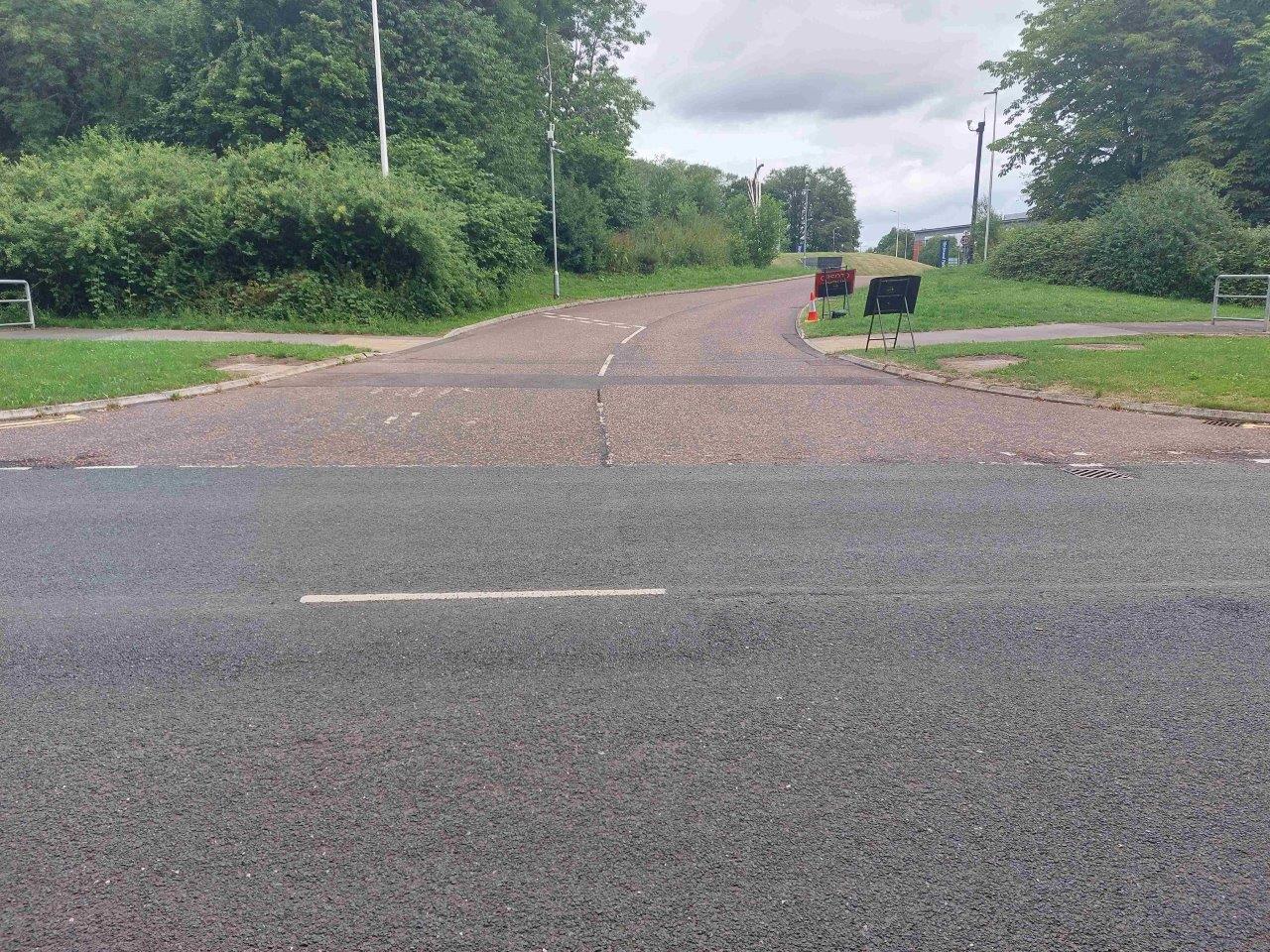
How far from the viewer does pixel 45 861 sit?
2922 millimetres

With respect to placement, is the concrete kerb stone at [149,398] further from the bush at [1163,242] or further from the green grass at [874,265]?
the green grass at [874,265]

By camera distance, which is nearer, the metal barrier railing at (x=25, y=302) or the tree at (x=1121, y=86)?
the metal barrier railing at (x=25, y=302)

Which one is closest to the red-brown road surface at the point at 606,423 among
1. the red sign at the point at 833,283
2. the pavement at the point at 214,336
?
the pavement at the point at 214,336

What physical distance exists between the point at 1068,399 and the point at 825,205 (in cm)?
14574

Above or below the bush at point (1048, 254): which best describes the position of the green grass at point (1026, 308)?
below

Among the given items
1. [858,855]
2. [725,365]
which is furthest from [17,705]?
[725,365]

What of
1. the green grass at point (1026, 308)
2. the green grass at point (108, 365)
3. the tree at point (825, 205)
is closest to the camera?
the green grass at point (108, 365)

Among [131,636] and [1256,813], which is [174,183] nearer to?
[131,636]

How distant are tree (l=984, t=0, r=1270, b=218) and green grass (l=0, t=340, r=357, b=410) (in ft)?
124

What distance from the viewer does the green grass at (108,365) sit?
12789 mm

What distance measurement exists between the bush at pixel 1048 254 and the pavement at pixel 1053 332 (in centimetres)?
1358

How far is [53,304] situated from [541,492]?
22.5 meters

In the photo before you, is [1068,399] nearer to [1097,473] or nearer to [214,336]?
[1097,473]

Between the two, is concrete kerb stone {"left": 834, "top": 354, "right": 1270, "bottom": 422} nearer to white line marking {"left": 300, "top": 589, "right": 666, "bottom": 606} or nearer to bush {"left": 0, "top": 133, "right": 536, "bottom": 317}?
white line marking {"left": 300, "top": 589, "right": 666, "bottom": 606}
